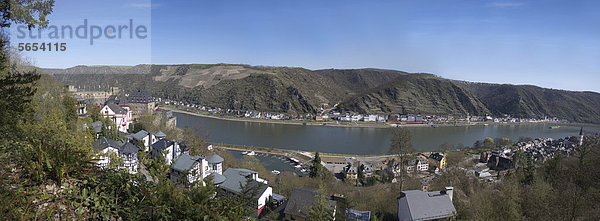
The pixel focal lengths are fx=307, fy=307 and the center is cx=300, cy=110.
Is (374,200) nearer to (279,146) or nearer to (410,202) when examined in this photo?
(410,202)

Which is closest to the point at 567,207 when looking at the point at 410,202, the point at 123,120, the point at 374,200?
the point at 410,202

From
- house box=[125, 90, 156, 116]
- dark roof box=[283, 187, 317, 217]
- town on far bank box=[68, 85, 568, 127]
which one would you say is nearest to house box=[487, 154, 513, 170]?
town on far bank box=[68, 85, 568, 127]

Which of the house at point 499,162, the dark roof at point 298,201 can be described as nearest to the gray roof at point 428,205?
the dark roof at point 298,201

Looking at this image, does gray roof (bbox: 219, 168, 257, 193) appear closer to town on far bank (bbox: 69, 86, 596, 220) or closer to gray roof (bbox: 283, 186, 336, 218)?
town on far bank (bbox: 69, 86, 596, 220)

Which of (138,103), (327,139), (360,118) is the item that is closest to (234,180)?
(138,103)

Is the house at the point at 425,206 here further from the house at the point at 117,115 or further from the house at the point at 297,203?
the house at the point at 117,115

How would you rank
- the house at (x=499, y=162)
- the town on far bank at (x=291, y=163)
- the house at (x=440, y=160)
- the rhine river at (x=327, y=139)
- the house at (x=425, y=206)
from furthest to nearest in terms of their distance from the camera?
the rhine river at (x=327, y=139) → the house at (x=499, y=162) → the house at (x=440, y=160) → the house at (x=425, y=206) → the town on far bank at (x=291, y=163)

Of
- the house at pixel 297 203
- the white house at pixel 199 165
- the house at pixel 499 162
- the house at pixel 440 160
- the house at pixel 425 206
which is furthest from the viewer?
the house at pixel 499 162
